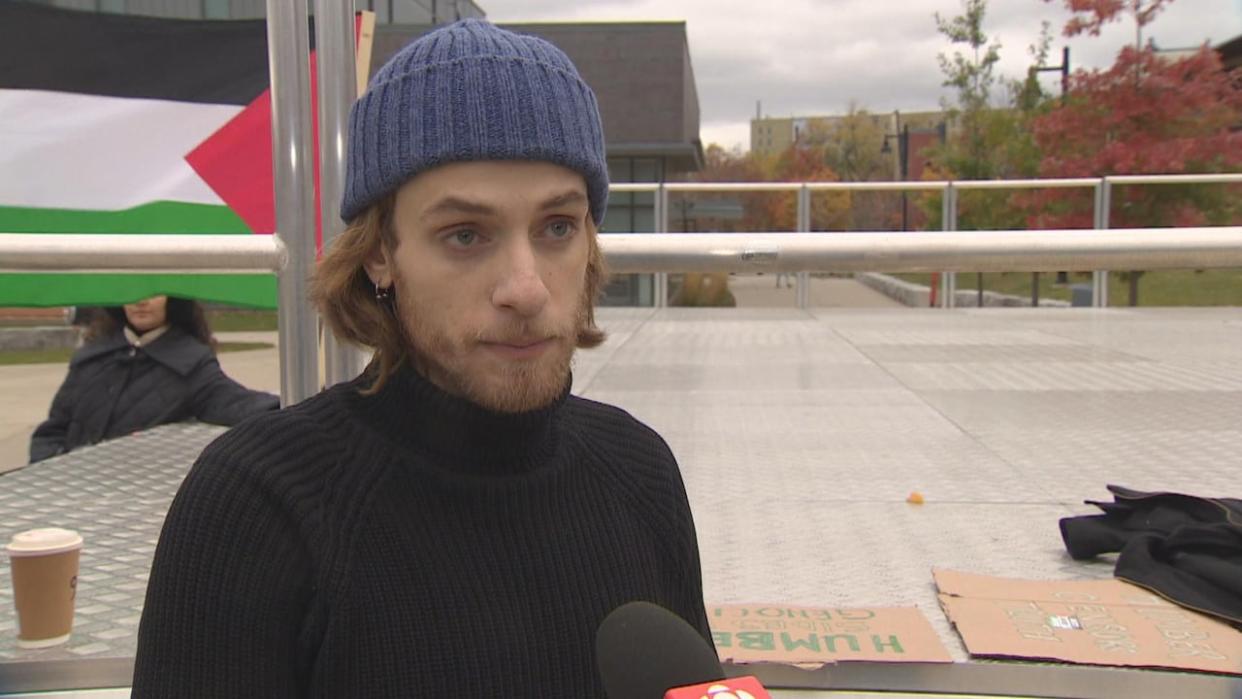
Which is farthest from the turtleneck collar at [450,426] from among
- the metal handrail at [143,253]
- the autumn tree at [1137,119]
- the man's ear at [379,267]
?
the autumn tree at [1137,119]

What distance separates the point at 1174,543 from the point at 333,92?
5.82ft

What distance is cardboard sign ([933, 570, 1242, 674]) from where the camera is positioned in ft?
5.77

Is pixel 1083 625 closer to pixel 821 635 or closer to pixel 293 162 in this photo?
pixel 821 635

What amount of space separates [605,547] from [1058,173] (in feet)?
49.8

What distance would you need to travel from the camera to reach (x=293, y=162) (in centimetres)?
190

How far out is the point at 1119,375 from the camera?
15.8 feet

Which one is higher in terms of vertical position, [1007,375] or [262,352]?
[1007,375]

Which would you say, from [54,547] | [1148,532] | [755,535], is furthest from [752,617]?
[54,547]

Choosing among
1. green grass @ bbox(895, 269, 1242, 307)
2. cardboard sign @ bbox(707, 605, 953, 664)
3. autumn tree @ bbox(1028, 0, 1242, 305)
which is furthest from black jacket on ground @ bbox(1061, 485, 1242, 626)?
autumn tree @ bbox(1028, 0, 1242, 305)

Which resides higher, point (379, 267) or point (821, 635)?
point (379, 267)

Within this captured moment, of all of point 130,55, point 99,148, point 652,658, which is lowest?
point 652,658

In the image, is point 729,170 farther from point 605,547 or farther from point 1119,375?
point 605,547

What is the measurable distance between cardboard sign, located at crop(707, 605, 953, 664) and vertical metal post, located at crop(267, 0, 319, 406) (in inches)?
34.6

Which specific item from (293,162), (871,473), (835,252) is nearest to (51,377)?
(871,473)
